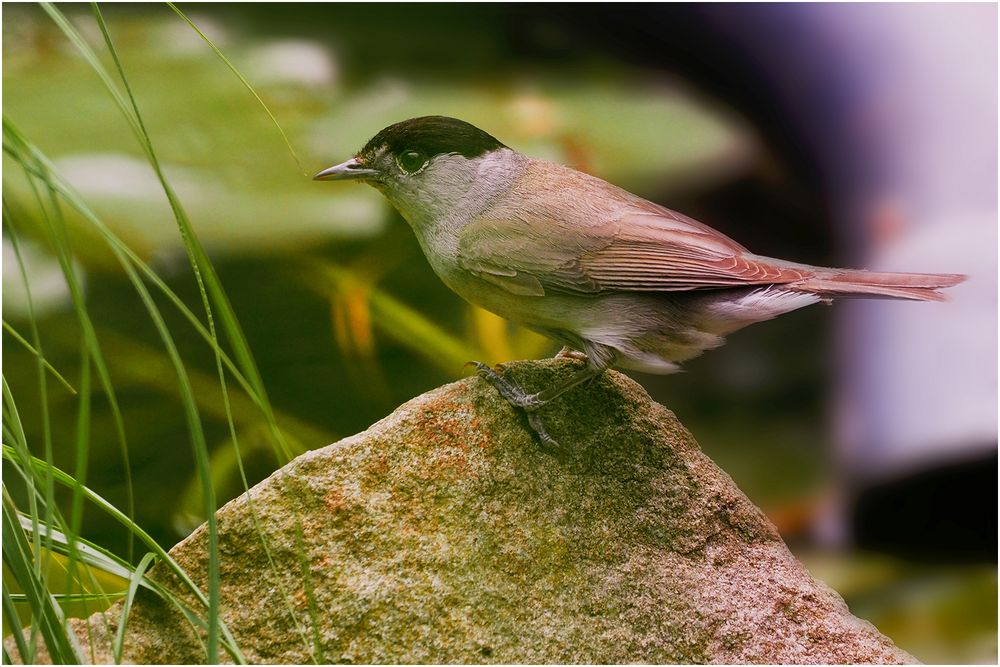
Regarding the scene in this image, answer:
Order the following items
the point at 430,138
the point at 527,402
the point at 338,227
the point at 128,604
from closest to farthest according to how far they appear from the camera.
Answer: the point at 128,604 → the point at 527,402 → the point at 430,138 → the point at 338,227

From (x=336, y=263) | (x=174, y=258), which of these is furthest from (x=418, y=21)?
(x=174, y=258)

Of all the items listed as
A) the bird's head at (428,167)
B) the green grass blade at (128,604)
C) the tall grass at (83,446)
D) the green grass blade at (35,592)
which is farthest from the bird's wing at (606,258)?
A: the green grass blade at (35,592)

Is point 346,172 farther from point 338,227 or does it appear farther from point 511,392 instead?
point 338,227

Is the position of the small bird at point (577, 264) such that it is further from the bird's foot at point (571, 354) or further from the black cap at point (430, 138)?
the bird's foot at point (571, 354)

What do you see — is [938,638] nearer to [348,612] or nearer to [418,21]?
[348,612]

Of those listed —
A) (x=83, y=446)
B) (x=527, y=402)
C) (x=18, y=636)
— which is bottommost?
(x=18, y=636)

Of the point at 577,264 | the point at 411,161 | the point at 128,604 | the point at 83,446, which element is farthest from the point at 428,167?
the point at 128,604

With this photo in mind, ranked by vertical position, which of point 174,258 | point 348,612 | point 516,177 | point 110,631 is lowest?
point 110,631
